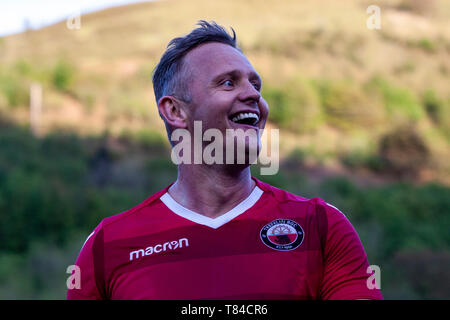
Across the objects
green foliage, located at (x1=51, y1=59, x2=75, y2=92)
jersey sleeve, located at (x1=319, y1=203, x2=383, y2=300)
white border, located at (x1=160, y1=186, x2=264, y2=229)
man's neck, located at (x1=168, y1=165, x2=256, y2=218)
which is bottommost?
jersey sleeve, located at (x1=319, y1=203, x2=383, y2=300)

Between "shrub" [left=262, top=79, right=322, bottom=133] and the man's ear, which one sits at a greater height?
"shrub" [left=262, top=79, right=322, bottom=133]

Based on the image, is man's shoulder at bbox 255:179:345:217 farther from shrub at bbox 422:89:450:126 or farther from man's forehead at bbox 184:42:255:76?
shrub at bbox 422:89:450:126

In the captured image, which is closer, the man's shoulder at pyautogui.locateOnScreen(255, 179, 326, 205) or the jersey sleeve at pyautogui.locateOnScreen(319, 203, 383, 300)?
the jersey sleeve at pyautogui.locateOnScreen(319, 203, 383, 300)

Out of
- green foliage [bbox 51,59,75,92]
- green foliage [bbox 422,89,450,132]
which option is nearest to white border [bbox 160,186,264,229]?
green foliage [bbox 422,89,450,132]

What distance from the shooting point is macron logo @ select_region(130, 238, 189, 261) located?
213 centimetres

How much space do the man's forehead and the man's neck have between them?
45 centimetres

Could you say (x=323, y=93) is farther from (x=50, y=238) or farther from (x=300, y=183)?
(x=50, y=238)

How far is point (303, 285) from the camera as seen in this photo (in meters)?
1.98

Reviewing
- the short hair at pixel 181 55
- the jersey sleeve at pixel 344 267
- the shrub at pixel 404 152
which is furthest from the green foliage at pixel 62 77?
the jersey sleeve at pixel 344 267

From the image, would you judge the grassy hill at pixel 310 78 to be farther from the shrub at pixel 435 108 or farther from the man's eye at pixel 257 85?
the man's eye at pixel 257 85

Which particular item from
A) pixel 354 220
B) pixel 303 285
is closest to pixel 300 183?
pixel 354 220

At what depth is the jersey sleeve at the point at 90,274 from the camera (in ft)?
6.81

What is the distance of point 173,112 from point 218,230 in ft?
2.06

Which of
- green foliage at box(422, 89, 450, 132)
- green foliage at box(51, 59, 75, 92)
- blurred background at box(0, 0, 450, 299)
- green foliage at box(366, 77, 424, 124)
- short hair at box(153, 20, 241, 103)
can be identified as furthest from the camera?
green foliage at box(51, 59, 75, 92)
